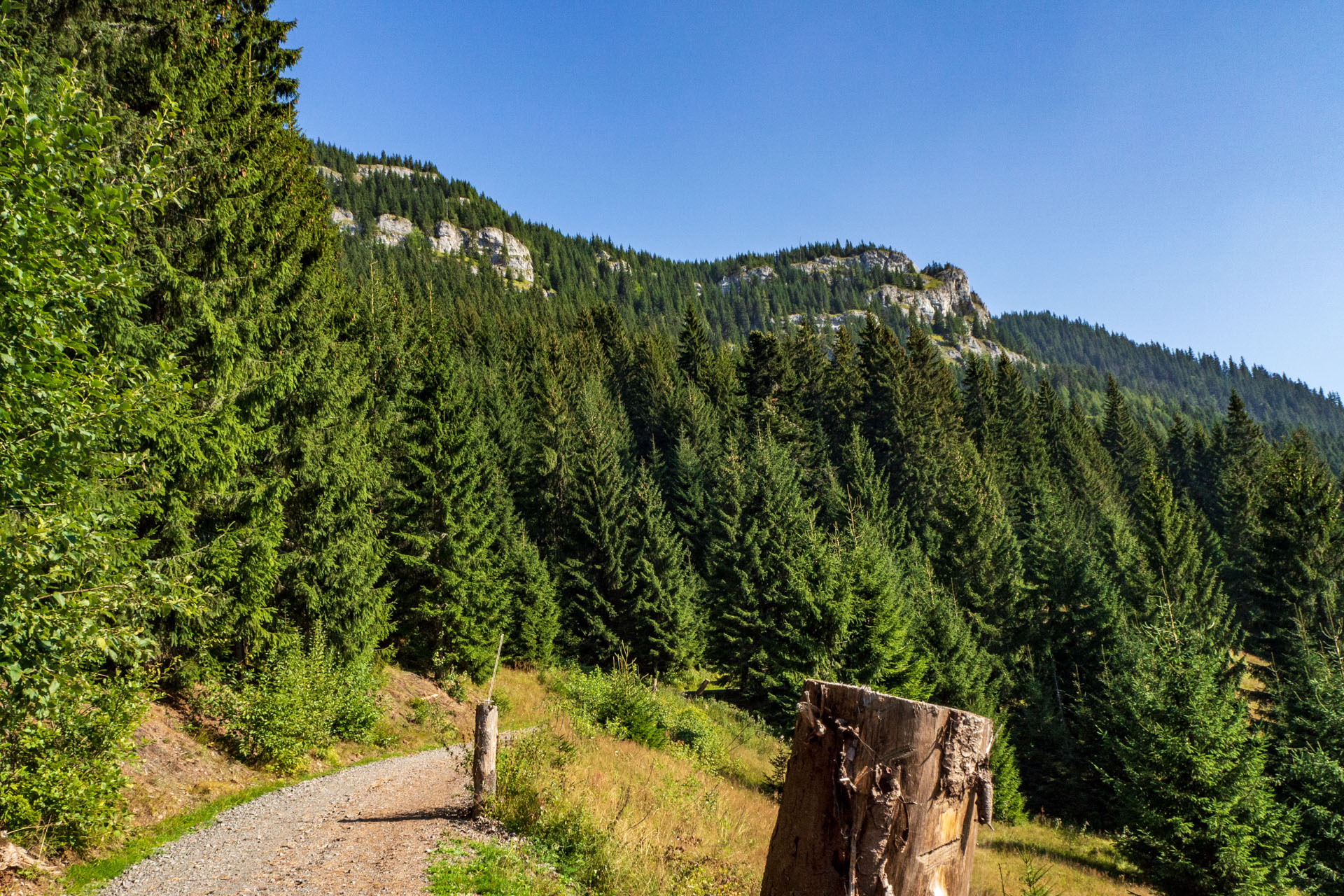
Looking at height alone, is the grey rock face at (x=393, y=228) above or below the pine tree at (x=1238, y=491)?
above

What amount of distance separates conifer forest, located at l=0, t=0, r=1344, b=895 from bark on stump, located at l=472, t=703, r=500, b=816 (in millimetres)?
4051

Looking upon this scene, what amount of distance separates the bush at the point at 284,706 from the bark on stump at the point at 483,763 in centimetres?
500

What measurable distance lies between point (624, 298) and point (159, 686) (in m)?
144

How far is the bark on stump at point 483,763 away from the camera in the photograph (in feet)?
30.0

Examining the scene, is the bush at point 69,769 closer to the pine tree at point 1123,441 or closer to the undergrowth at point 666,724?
the undergrowth at point 666,724

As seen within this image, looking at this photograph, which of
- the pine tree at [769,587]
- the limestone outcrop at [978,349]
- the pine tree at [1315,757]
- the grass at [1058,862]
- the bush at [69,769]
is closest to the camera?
the bush at [69,769]

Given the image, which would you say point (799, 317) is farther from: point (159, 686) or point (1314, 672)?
point (159, 686)

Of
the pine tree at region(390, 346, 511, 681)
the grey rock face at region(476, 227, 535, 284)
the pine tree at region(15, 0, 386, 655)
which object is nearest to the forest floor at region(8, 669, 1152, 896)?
the pine tree at region(15, 0, 386, 655)

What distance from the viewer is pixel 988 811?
2352mm

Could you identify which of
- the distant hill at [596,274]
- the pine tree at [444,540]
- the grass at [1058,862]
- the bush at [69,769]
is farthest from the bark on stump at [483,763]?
the distant hill at [596,274]

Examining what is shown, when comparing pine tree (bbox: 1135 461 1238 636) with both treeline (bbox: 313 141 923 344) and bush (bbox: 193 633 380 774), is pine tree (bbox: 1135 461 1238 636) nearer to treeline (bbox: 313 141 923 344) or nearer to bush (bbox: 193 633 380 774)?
bush (bbox: 193 633 380 774)

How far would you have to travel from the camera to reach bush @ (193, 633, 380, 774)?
11.8 meters

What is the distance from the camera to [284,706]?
12.1 meters

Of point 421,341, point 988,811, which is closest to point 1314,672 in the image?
point 988,811
